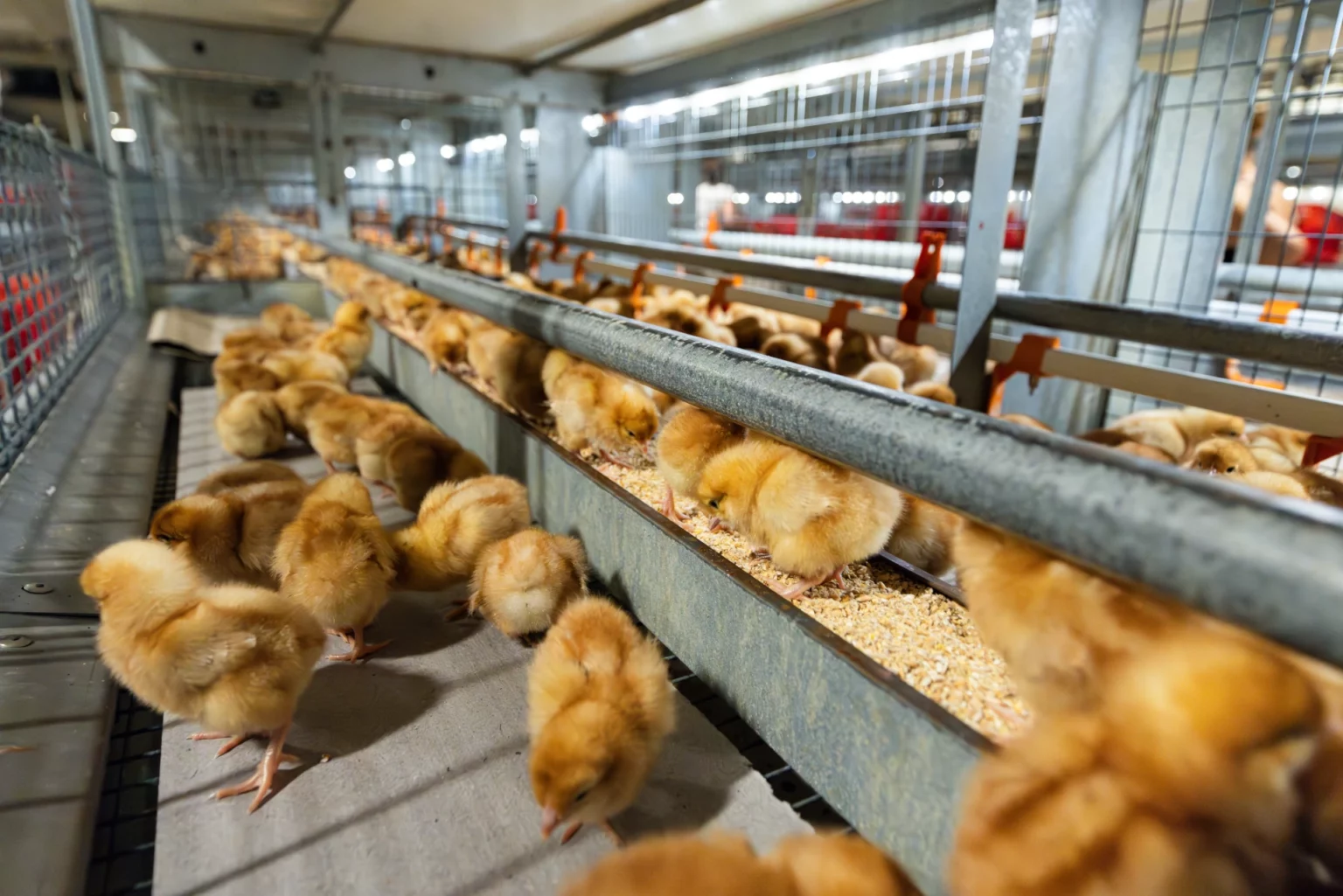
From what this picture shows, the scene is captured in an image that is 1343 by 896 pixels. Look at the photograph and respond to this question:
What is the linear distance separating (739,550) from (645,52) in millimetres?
5522

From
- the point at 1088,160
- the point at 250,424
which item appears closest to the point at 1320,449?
the point at 1088,160

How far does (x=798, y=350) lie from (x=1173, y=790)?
260cm

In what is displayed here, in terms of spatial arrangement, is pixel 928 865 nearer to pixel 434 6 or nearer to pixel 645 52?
pixel 434 6

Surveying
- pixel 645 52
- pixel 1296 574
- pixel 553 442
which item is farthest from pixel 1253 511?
pixel 645 52

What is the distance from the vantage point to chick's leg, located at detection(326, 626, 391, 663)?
158cm

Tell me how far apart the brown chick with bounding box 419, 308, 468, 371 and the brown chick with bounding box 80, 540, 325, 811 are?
5.80 feet

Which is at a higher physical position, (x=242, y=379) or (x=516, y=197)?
(x=516, y=197)

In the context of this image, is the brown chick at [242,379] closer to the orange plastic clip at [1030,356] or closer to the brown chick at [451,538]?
the brown chick at [451,538]

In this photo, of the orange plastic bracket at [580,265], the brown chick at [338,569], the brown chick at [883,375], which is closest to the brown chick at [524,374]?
the brown chick at [338,569]

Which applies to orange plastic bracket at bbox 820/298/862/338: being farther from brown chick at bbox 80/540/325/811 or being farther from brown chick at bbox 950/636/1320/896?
brown chick at bbox 950/636/1320/896

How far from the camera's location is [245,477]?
2141mm

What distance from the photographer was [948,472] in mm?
776

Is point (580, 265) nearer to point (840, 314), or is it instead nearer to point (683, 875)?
point (840, 314)

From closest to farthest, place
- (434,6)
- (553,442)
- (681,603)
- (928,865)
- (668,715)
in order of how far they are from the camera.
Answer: (928,865), (668,715), (681,603), (553,442), (434,6)
